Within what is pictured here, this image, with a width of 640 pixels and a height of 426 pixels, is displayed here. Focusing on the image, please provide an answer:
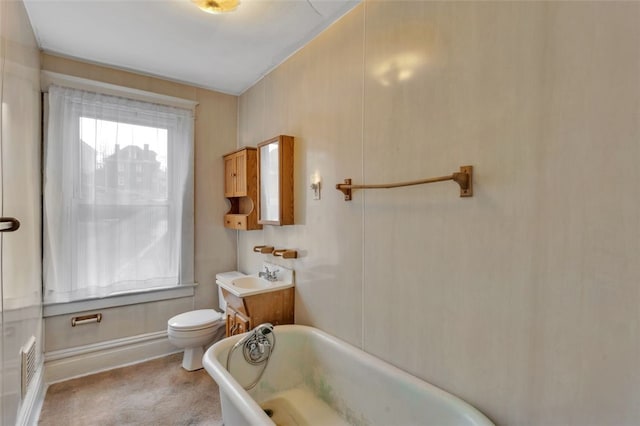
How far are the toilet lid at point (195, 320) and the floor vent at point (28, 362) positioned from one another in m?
0.83

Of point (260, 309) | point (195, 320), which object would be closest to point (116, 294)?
point (195, 320)

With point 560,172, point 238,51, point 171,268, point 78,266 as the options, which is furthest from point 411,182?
point 78,266

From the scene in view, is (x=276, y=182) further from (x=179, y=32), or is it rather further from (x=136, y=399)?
Result: (x=136, y=399)

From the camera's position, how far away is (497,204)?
3.99 ft

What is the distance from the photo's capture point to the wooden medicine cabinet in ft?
7.75

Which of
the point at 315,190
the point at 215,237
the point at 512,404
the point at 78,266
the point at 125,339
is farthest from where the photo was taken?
the point at 215,237

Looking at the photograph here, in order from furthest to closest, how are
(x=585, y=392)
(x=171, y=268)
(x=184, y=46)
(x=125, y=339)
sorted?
(x=171, y=268), (x=125, y=339), (x=184, y=46), (x=585, y=392)

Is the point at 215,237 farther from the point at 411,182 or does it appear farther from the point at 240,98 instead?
the point at 411,182

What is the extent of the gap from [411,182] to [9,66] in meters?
2.09

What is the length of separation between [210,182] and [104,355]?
179 cm

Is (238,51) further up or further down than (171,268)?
further up

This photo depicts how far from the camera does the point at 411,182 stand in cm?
146

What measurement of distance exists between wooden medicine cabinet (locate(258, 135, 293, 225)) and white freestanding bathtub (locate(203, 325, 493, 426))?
864 millimetres

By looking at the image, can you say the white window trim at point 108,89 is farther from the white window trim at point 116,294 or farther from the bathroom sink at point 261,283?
the bathroom sink at point 261,283
